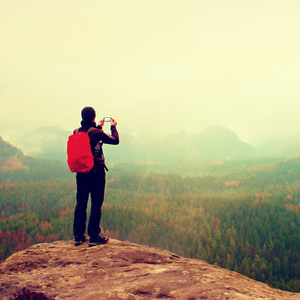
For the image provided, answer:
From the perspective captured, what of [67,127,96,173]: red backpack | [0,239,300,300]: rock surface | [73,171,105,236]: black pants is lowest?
[0,239,300,300]: rock surface

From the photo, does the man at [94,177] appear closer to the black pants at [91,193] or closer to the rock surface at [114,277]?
the black pants at [91,193]

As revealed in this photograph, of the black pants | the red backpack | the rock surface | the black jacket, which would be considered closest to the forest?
the rock surface

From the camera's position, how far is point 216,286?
604 cm

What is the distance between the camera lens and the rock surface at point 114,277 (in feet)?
19.1

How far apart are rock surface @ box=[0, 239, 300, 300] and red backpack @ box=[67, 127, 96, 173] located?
3.22 m

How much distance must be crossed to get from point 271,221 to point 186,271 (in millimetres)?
88492

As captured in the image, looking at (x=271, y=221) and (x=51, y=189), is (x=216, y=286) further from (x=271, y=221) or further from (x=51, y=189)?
(x=51, y=189)

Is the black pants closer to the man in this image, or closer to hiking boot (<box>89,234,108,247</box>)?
the man

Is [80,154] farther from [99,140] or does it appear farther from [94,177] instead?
[94,177]

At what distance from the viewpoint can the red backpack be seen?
8508mm

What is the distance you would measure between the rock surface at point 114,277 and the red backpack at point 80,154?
10.6ft

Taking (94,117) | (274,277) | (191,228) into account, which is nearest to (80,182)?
(94,117)

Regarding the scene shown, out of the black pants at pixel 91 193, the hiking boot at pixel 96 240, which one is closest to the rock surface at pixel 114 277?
the hiking boot at pixel 96 240

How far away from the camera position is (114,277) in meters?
6.97
